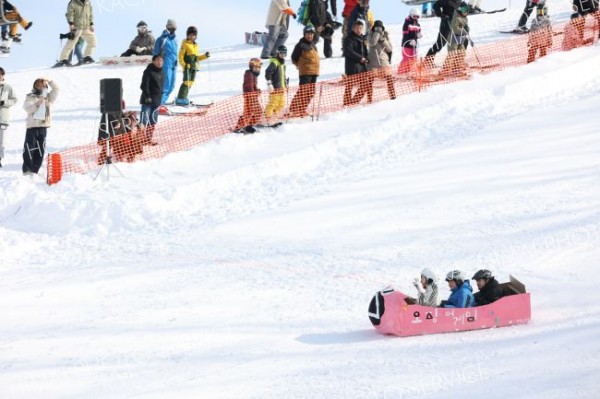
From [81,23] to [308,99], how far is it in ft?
22.5

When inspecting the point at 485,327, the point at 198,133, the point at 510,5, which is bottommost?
the point at 485,327

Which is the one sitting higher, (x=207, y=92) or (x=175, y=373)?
(x=207, y=92)

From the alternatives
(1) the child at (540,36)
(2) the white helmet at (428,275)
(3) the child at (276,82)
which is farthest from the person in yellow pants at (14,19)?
(2) the white helmet at (428,275)

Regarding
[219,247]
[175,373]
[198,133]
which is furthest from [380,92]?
[175,373]

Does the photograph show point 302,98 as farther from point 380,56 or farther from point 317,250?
point 317,250

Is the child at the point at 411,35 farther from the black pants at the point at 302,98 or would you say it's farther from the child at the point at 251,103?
the child at the point at 251,103

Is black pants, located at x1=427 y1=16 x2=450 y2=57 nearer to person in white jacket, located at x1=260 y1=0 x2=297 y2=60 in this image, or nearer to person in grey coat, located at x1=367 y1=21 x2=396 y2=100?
person in grey coat, located at x1=367 y1=21 x2=396 y2=100

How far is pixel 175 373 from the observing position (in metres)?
9.22

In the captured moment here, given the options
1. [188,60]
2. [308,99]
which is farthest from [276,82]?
[188,60]

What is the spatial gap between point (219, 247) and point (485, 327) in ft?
12.4

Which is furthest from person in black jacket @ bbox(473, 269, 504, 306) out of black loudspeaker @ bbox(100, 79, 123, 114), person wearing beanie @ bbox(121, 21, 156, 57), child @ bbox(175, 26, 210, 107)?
person wearing beanie @ bbox(121, 21, 156, 57)

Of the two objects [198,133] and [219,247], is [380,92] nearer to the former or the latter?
[198,133]

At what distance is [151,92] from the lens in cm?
1647

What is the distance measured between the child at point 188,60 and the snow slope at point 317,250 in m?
1.59
